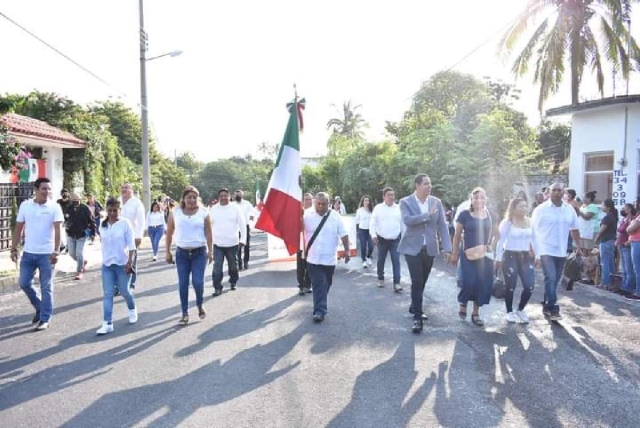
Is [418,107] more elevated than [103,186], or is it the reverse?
[418,107]

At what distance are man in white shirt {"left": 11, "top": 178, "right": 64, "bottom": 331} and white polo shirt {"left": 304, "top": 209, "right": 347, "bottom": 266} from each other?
10.6 feet

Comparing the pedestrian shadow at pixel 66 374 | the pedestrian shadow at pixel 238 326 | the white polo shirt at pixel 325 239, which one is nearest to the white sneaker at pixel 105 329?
the pedestrian shadow at pixel 66 374

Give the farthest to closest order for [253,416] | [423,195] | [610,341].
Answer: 1. [423,195]
2. [610,341]
3. [253,416]

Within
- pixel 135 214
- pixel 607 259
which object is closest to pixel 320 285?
pixel 135 214

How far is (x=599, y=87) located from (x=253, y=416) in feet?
67.3

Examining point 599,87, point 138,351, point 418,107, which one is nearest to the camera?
point 138,351

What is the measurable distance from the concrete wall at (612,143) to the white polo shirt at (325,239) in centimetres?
938

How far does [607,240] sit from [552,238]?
303 cm

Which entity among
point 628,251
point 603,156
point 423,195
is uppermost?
point 603,156

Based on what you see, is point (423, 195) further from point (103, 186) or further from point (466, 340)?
point (103, 186)

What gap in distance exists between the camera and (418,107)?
40.4 m

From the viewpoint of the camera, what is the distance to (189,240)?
695 centimetres

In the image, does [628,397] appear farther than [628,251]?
No

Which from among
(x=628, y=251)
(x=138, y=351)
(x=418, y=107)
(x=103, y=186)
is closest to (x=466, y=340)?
(x=138, y=351)
